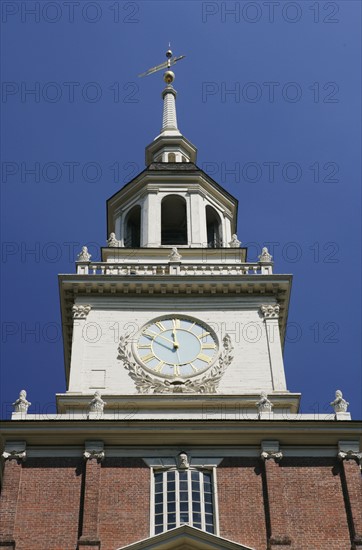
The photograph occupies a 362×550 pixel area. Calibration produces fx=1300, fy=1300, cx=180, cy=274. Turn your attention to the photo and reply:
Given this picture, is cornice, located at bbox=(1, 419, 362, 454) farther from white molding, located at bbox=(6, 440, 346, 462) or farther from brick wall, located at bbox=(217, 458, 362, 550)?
brick wall, located at bbox=(217, 458, 362, 550)

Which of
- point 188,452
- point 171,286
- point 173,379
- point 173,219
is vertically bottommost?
point 188,452

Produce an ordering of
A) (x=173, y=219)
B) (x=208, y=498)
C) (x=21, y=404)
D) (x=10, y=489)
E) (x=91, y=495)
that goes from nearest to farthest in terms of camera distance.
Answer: (x=91, y=495) < (x=10, y=489) < (x=208, y=498) < (x=21, y=404) < (x=173, y=219)

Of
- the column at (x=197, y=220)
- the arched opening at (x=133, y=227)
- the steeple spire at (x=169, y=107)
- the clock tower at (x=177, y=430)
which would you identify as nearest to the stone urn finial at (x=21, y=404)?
the clock tower at (x=177, y=430)

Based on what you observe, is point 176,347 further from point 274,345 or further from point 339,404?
point 339,404

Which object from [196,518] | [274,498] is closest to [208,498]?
[196,518]

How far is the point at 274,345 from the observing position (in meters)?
42.2

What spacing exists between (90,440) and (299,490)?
592 centimetres

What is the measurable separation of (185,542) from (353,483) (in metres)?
5.12

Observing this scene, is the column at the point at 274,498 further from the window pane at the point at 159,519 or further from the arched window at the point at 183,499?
the window pane at the point at 159,519

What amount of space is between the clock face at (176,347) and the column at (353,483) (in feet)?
21.5

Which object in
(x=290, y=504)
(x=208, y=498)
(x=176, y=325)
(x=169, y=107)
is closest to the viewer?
(x=290, y=504)

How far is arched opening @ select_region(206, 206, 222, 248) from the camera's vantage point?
51188 mm

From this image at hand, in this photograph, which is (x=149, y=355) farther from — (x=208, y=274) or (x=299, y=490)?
(x=299, y=490)

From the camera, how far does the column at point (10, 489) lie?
33562 mm
